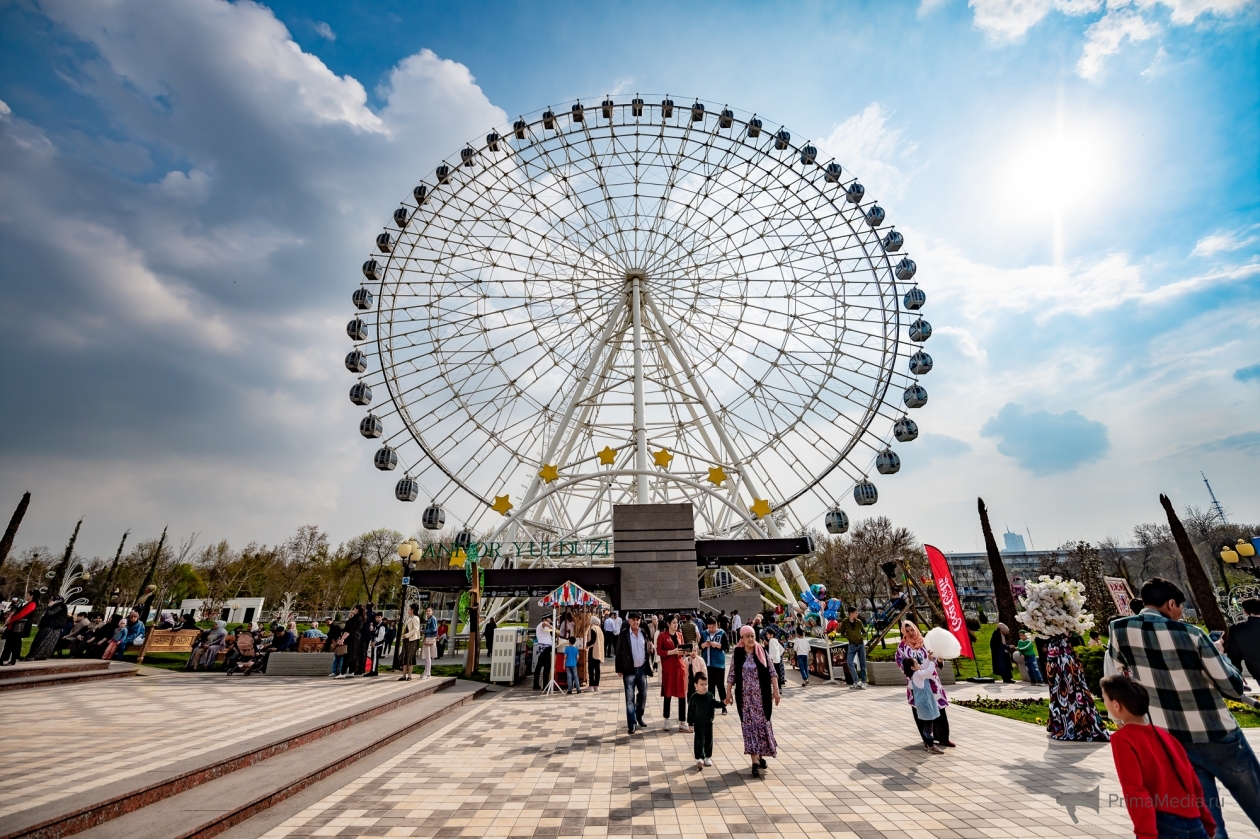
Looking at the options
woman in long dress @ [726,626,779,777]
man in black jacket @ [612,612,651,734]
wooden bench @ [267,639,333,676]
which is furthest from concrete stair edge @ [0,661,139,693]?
woman in long dress @ [726,626,779,777]

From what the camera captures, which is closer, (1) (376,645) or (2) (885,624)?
(1) (376,645)

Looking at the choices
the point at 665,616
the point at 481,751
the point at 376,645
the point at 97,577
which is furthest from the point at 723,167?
the point at 97,577

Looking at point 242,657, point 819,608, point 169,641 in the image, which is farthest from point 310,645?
point 819,608

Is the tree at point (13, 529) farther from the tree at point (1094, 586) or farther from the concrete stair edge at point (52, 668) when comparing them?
the tree at point (1094, 586)

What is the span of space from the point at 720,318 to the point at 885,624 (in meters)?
18.3

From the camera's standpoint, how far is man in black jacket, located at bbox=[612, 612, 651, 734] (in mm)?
9641

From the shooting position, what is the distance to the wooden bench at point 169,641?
63.1 feet

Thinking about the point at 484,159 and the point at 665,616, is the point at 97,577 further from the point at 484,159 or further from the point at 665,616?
the point at 665,616

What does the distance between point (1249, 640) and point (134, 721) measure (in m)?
16.2

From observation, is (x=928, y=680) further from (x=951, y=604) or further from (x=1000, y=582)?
(x=1000, y=582)

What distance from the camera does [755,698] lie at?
7234 millimetres

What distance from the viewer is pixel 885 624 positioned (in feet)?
60.8

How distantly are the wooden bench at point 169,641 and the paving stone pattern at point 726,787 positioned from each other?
16311mm

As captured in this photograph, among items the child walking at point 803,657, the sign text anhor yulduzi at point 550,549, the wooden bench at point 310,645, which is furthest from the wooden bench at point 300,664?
the child walking at point 803,657
